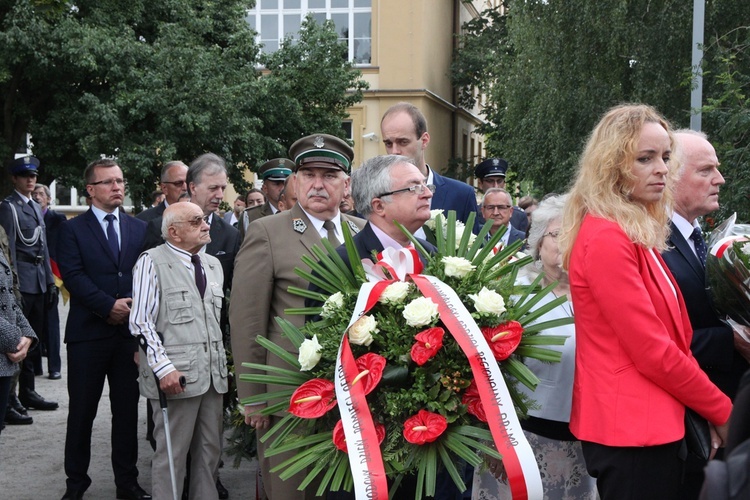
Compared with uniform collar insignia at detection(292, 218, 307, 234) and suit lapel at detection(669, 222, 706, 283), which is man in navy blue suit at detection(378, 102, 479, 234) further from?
suit lapel at detection(669, 222, 706, 283)

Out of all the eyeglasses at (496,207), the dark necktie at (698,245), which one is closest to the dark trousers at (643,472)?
the dark necktie at (698,245)

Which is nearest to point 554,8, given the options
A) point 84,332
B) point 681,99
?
point 681,99

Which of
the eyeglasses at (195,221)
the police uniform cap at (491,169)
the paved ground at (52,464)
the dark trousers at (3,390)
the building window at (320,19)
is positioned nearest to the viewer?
the dark trousers at (3,390)

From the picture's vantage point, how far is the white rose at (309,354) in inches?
149

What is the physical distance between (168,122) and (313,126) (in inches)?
231

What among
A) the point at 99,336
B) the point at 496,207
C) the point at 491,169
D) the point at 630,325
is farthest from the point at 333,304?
the point at 491,169

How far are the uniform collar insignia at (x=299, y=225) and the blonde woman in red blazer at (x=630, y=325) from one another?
1647 mm

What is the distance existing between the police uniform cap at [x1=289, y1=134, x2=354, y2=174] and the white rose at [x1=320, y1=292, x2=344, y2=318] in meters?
1.36

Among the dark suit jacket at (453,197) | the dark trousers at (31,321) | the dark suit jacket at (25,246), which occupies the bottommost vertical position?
the dark trousers at (31,321)

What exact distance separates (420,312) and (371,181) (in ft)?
3.11

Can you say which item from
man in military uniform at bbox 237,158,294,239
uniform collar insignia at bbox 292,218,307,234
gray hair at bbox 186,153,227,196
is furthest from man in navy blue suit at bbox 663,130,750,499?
man in military uniform at bbox 237,158,294,239

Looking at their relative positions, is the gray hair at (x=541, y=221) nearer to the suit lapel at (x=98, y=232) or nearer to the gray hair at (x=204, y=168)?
the gray hair at (x=204, y=168)

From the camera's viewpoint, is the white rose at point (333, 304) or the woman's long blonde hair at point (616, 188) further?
the white rose at point (333, 304)

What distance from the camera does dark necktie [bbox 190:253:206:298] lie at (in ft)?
21.4
